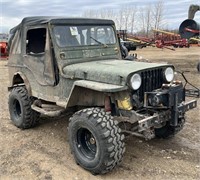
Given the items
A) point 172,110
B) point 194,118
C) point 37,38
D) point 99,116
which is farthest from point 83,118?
point 194,118

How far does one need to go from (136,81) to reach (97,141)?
918 millimetres

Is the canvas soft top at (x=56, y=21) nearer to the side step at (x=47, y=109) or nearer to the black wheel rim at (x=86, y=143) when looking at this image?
the side step at (x=47, y=109)

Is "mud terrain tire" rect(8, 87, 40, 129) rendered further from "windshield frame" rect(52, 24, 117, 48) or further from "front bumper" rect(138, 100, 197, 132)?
"front bumper" rect(138, 100, 197, 132)

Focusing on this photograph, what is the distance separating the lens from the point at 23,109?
598 cm

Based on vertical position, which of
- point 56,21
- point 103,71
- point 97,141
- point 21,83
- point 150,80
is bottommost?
point 97,141

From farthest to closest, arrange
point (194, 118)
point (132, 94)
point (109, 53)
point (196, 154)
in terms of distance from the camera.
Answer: point (194, 118)
point (109, 53)
point (196, 154)
point (132, 94)

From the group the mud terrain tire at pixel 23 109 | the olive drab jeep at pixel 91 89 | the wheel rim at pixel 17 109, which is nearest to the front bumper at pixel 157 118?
the olive drab jeep at pixel 91 89

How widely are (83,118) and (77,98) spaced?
0.69m

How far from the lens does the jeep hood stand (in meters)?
4.25

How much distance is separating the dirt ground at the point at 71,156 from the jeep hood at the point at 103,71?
3.91ft

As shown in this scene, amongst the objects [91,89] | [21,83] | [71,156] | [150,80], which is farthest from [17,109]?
[150,80]

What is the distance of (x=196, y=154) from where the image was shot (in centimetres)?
491

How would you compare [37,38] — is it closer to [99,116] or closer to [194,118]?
[99,116]

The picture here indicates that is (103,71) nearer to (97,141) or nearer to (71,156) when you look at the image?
(97,141)
